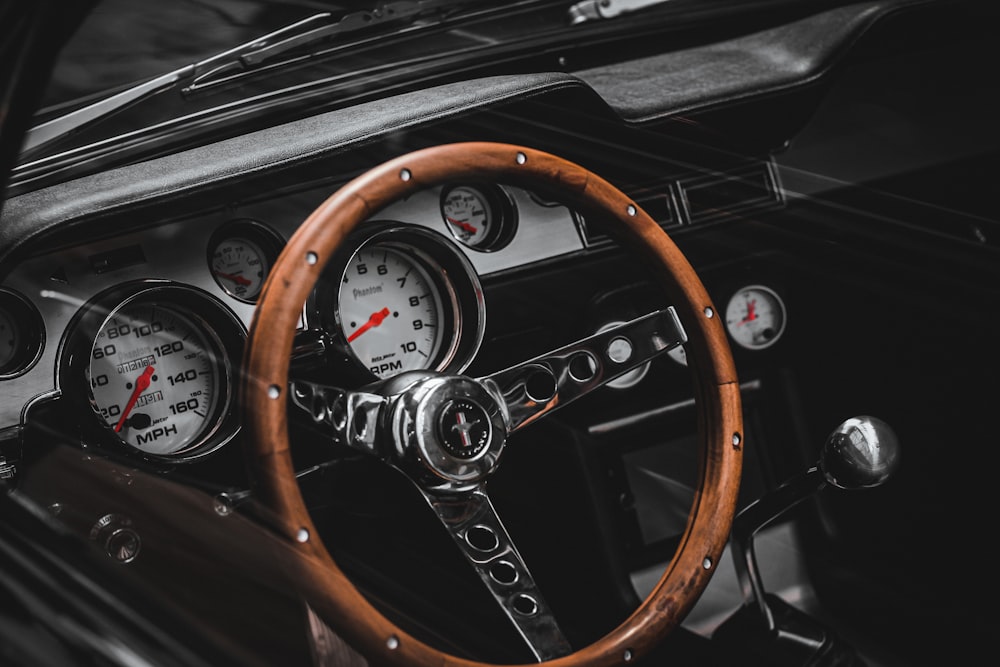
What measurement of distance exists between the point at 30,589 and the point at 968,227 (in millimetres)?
1940

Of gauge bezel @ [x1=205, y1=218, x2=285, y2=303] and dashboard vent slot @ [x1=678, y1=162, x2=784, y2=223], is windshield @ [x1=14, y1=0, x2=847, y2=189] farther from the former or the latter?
dashboard vent slot @ [x1=678, y1=162, x2=784, y2=223]

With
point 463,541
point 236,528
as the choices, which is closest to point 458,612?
point 463,541

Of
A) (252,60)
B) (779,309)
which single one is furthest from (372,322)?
(779,309)

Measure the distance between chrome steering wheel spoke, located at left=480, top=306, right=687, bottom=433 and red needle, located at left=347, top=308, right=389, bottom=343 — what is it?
0.98ft

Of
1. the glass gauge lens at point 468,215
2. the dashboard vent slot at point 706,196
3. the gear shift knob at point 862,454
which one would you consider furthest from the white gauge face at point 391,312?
the gear shift knob at point 862,454

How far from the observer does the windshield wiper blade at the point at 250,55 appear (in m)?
1.44

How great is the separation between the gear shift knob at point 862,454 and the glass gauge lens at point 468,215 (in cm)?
64

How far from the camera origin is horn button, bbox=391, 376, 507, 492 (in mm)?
1130

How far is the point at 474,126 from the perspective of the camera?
1476 mm

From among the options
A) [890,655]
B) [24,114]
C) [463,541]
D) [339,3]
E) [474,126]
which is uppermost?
[339,3]

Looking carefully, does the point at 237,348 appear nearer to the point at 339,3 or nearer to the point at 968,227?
the point at 339,3

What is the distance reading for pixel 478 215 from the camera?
1.61 m

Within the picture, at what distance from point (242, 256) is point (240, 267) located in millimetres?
18

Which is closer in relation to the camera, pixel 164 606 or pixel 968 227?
pixel 164 606
